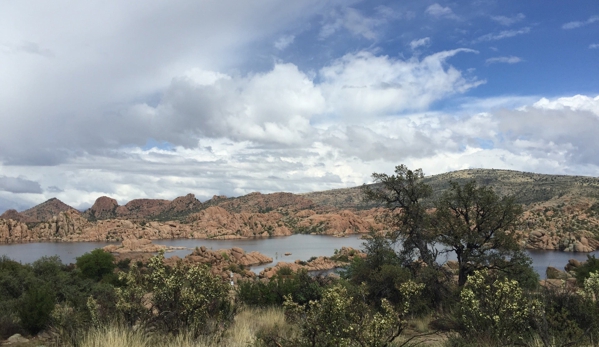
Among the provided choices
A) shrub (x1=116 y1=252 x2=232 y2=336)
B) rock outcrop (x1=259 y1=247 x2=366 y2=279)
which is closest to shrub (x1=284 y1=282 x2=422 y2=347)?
shrub (x1=116 y1=252 x2=232 y2=336)

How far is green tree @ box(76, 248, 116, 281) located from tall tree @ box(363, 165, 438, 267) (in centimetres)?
2803

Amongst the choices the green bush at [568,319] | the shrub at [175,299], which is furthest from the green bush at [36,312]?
the green bush at [568,319]

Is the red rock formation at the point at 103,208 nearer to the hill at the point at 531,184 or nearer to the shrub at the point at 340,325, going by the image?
the hill at the point at 531,184

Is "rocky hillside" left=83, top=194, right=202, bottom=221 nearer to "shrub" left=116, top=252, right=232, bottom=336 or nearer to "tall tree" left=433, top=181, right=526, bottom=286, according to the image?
"tall tree" left=433, top=181, right=526, bottom=286

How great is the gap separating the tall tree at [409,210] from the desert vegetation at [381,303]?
5 centimetres

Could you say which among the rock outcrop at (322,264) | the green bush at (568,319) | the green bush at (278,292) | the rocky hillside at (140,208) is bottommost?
the rock outcrop at (322,264)

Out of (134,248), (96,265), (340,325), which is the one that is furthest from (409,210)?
(134,248)

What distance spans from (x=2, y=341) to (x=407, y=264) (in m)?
13.9

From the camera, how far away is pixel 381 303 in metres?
6.61

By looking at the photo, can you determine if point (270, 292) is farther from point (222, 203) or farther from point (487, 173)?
point (222, 203)

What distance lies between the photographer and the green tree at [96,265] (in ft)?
111

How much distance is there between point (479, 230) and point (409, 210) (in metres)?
2.81

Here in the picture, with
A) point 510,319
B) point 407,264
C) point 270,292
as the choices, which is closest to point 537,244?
point 407,264

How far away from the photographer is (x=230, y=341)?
229 inches
